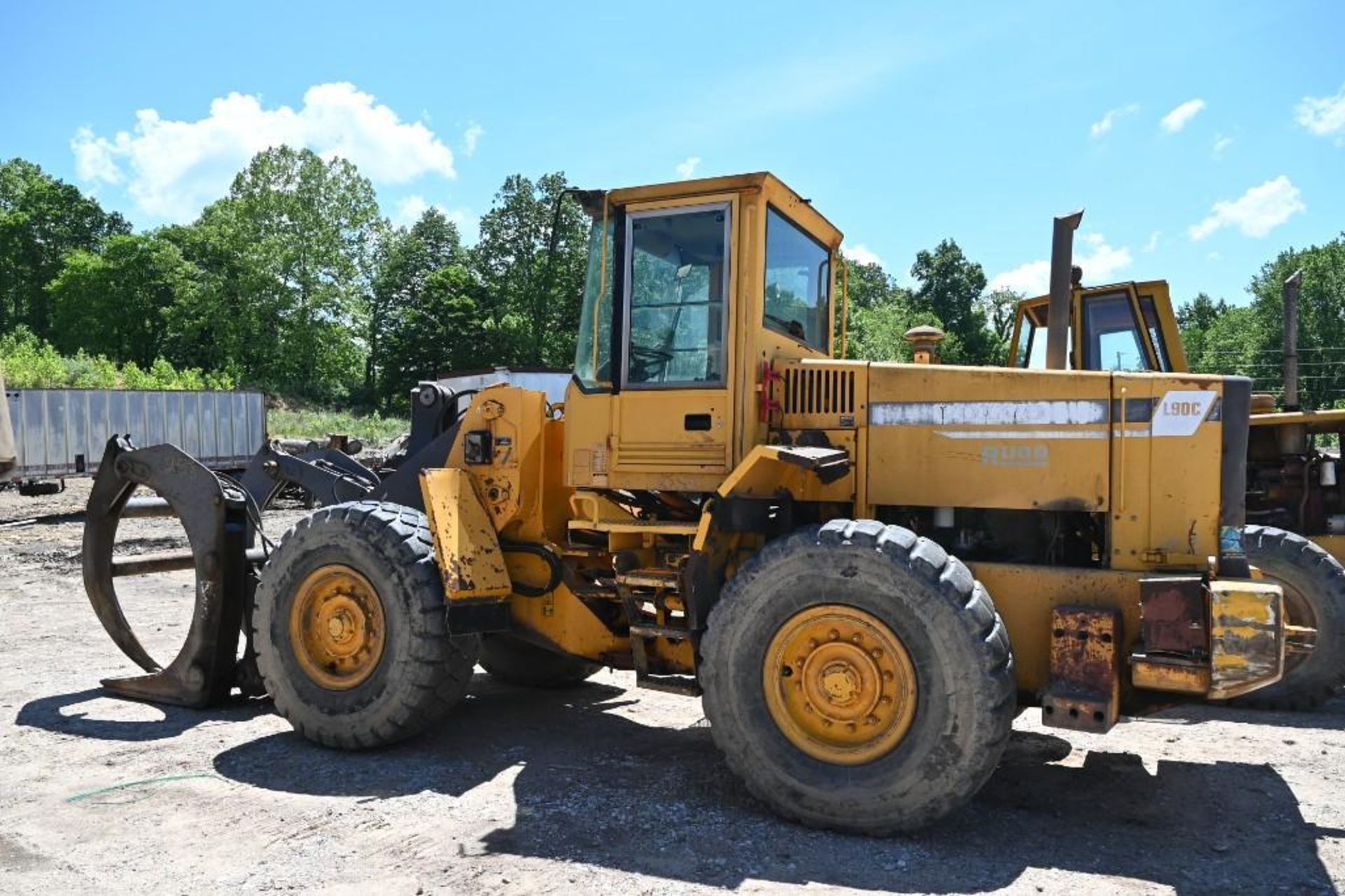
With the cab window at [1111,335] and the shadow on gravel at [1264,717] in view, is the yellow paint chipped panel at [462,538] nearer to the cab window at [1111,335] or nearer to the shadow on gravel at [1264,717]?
the shadow on gravel at [1264,717]

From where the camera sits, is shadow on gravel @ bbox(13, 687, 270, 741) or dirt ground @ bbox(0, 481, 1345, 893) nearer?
dirt ground @ bbox(0, 481, 1345, 893)

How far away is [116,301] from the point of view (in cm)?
5859

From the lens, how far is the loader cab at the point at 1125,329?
26.9ft

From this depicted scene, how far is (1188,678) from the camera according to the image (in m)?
4.42

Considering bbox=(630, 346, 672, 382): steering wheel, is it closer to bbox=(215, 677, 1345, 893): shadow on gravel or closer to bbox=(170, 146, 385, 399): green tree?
bbox=(215, 677, 1345, 893): shadow on gravel

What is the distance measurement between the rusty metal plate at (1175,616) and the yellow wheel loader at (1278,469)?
3209 mm

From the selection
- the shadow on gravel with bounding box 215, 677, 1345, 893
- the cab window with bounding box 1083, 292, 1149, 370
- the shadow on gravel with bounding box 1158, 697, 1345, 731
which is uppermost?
the cab window with bounding box 1083, 292, 1149, 370

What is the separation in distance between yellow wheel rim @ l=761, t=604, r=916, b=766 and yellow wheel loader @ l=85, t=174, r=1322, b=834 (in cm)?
1

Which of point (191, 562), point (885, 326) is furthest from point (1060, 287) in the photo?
point (885, 326)

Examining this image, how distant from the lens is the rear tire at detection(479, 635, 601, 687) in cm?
740

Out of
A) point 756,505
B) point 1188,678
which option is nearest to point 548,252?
point 756,505

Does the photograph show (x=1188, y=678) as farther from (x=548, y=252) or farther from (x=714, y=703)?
(x=548, y=252)

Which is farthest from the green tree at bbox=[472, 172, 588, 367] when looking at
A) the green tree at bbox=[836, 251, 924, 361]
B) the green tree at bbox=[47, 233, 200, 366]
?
the green tree at bbox=[47, 233, 200, 366]

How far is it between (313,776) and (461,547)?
1.47 meters
